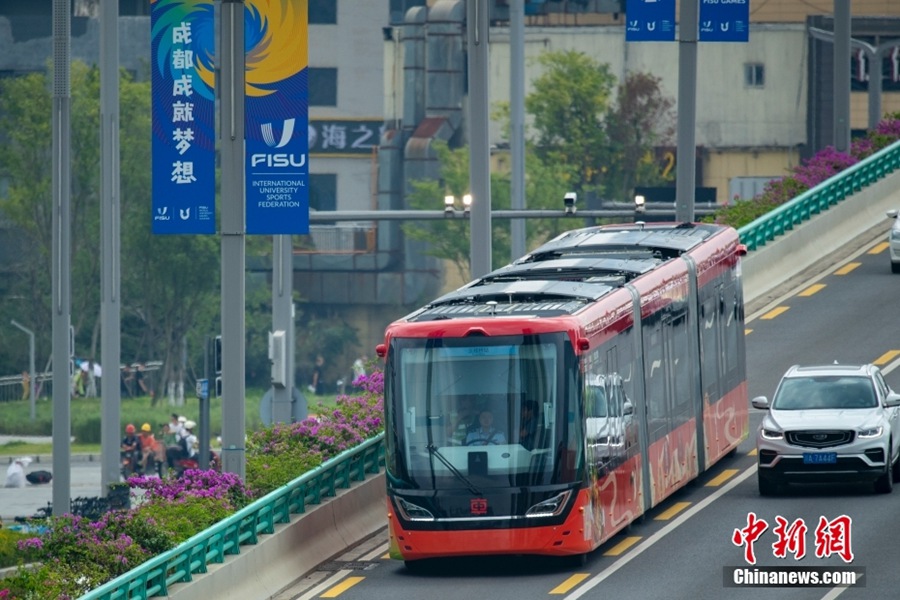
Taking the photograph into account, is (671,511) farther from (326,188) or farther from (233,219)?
(326,188)

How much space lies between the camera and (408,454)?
23109 mm

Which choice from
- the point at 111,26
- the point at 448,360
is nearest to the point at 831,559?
the point at 448,360

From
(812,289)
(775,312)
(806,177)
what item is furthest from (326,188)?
(775,312)

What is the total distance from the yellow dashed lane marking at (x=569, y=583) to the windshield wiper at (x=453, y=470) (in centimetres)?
127

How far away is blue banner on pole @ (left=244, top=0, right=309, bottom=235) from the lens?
87.4 ft

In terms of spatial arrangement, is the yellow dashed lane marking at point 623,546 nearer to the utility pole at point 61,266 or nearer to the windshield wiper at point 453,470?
the windshield wiper at point 453,470

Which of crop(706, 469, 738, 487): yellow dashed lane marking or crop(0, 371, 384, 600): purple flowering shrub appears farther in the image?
crop(706, 469, 738, 487): yellow dashed lane marking

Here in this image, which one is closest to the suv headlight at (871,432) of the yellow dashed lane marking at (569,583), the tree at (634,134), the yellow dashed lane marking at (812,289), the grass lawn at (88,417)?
the yellow dashed lane marking at (569,583)

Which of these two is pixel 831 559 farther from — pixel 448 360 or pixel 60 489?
pixel 60 489

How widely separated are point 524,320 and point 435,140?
63429mm

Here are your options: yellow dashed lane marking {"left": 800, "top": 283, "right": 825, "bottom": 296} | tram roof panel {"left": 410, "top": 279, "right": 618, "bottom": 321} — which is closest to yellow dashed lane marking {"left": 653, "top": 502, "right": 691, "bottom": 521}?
tram roof panel {"left": 410, "top": 279, "right": 618, "bottom": 321}

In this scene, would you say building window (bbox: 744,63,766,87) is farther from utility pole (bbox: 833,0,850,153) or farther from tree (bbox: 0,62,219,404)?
utility pole (bbox: 833,0,850,153)

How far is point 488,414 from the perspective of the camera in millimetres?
22938
